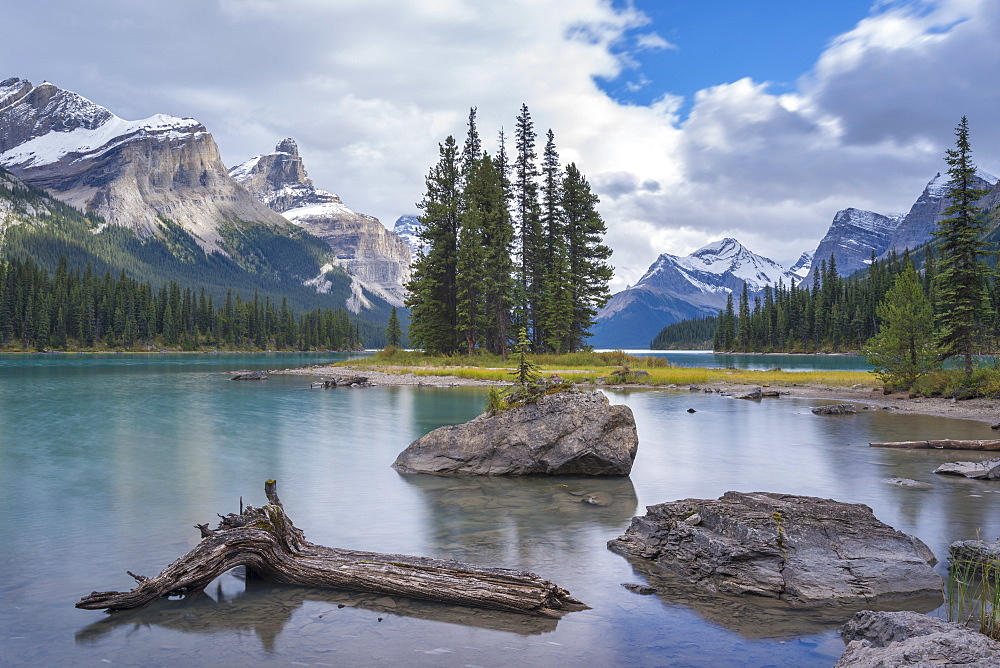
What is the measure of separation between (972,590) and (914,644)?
494 centimetres

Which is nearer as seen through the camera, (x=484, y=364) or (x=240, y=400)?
(x=240, y=400)

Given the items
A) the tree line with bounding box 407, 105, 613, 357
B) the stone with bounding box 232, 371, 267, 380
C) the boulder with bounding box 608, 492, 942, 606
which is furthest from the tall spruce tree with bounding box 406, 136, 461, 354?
the boulder with bounding box 608, 492, 942, 606

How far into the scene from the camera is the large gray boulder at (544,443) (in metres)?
16.9

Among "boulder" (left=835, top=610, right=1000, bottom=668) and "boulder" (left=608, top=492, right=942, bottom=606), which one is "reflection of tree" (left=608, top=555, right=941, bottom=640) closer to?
"boulder" (left=608, top=492, right=942, bottom=606)

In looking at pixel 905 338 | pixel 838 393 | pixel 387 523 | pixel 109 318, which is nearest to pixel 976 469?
pixel 387 523

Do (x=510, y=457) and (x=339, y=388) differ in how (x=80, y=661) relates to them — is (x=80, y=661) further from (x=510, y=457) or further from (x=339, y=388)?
(x=339, y=388)

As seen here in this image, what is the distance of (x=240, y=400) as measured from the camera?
4097 centimetres

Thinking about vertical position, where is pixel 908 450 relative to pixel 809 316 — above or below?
below

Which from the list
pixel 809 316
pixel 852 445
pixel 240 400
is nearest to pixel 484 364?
pixel 240 400

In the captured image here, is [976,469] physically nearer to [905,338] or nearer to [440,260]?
[905,338]

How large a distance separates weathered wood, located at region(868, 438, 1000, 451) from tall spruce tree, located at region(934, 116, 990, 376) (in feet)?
59.1

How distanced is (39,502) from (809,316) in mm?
175982

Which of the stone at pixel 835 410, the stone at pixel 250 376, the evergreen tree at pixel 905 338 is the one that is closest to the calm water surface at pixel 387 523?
the stone at pixel 835 410

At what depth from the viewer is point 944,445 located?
2097 centimetres
